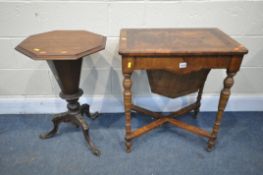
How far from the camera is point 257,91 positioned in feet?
7.41

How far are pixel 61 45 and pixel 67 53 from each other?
153 mm

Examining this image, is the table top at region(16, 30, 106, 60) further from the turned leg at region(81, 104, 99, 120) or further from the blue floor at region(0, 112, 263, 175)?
the blue floor at region(0, 112, 263, 175)

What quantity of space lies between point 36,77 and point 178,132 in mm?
1383

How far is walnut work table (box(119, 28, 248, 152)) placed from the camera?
1.36 m

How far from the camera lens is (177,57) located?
4.53 feet

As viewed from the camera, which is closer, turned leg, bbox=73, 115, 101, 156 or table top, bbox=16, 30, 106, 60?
table top, bbox=16, 30, 106, 60

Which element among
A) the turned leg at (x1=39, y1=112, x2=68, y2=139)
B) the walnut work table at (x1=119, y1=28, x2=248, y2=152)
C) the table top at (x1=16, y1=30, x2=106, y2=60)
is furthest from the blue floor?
the table top at (x1=16, y1=30, x2=106, y2=60)

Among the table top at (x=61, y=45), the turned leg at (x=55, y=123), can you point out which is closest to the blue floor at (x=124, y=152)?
the turned leg at (x=55, y=123)

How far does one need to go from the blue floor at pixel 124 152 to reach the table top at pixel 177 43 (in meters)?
0.85

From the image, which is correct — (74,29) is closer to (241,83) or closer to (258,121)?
(241,83)

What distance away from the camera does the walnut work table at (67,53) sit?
1.34 m

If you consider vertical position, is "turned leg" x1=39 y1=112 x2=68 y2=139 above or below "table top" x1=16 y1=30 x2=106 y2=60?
below

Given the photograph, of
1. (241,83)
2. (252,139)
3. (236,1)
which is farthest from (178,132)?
(236,1)

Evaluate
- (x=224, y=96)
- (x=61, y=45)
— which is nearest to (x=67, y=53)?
(x=61, y=45)
